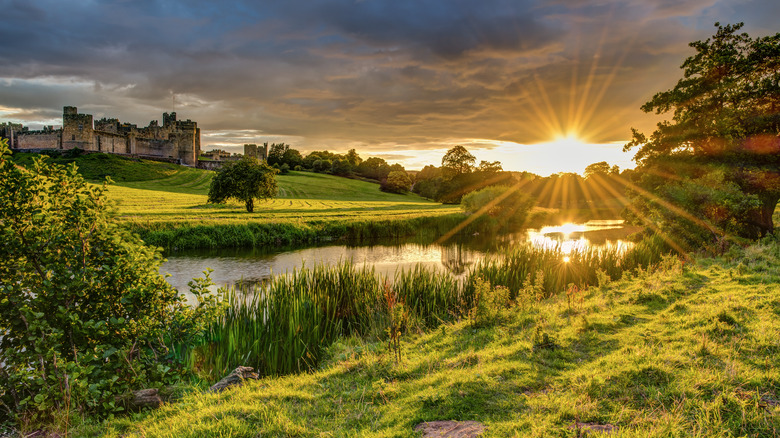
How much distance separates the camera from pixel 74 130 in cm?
8431

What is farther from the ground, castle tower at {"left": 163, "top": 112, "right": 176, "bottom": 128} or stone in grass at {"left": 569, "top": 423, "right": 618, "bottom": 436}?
castle tower at {"left": 163, "top": 112, "right": 176, "bottom": 128}

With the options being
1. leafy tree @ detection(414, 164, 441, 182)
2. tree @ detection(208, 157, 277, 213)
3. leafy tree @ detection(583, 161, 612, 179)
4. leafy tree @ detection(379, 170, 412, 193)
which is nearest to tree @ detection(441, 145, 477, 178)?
leafy tree @ detection(379, 170, 412, 193)

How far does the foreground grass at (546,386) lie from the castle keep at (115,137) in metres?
95.1

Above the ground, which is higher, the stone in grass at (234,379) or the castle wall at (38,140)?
the castle wall at (38,140)

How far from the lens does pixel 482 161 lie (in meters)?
94.8

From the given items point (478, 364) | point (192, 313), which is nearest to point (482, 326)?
point (478, 364)

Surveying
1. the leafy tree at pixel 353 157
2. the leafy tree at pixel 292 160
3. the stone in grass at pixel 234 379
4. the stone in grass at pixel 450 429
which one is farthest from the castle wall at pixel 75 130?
the stone in grass at pixel 450 429

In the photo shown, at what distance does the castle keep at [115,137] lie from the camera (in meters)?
84.2

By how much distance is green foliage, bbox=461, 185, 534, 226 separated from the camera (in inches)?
2066

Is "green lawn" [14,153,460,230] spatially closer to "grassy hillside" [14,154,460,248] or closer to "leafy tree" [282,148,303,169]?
"grassy hillside" [14,154,460,248]

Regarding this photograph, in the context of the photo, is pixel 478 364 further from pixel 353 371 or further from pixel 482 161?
pixel 482 161

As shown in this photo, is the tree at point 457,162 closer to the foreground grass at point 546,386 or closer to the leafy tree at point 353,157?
the leafy tree at point 353,157

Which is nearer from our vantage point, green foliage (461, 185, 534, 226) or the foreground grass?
the foreground grass

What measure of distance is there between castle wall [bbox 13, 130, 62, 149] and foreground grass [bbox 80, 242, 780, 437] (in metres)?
107
